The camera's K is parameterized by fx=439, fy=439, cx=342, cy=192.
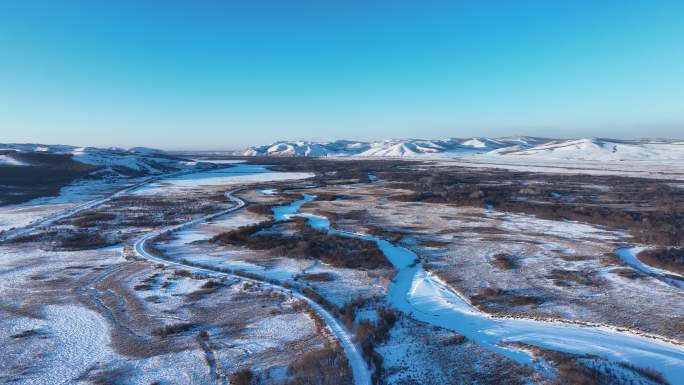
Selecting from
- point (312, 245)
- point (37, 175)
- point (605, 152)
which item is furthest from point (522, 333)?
point (605, 152)

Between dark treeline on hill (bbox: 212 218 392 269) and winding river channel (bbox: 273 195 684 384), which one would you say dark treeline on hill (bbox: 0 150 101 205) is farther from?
winding river channel (bbox: 273 195 684 384)

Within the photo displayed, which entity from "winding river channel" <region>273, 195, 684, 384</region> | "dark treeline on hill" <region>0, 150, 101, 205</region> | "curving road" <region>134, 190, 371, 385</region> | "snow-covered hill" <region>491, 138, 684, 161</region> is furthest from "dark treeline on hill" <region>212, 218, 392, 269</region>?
"snow-covered hill" <region>491, 138, 684, 161</region>

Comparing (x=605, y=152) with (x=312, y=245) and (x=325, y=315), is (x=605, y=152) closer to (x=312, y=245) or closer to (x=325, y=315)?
(x=312, y=245)

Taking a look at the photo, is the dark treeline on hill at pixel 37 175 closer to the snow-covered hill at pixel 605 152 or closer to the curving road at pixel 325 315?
the curving road at pixel 325 315

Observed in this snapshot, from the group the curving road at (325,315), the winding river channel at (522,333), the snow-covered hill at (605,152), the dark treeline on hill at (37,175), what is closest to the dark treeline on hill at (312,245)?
the winding river channel at (522,333)

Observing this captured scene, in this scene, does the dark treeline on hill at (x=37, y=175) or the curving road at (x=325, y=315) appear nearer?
the curving road at (x=325, y=315)

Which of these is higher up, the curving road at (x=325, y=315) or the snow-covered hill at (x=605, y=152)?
the snow-covered hill at (x=605, y=152)

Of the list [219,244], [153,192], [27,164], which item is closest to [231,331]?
[219,244]
